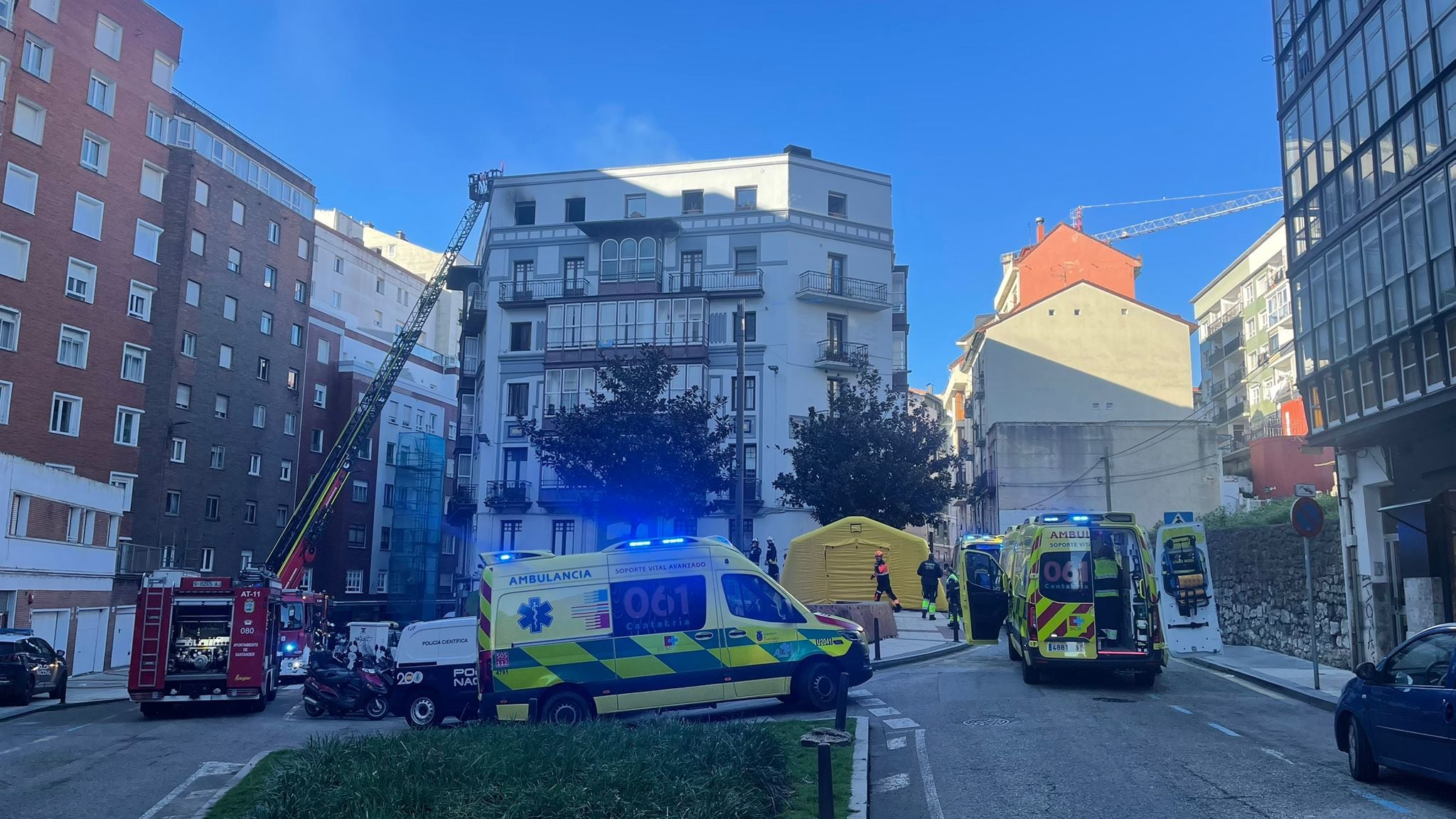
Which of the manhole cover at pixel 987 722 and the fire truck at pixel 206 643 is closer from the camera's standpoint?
the manhole cover at pixel 987 722

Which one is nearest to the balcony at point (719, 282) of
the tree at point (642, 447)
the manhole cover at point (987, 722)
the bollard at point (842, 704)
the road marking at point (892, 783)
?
the tree at point (642, 447)

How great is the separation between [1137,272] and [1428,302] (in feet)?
172

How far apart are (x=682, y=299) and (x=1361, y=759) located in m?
40.3

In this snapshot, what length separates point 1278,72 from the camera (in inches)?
890

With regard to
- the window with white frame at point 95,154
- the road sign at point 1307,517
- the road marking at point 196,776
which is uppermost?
the window with white frame at point 95,154

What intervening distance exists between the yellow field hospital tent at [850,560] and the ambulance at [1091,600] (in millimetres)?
16263

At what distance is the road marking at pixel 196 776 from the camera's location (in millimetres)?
9791

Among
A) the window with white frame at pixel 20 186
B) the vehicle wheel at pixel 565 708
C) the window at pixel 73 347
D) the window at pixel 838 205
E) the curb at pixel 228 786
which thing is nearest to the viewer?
the curb at pixel 228 786

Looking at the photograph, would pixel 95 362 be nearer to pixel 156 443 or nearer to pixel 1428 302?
pixel 156 443

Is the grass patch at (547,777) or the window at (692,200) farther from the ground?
the window at (692,200)

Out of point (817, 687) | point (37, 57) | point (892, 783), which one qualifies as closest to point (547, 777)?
point (892, 783)

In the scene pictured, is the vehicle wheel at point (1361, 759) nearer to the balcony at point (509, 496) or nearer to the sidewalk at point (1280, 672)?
the sidewalk at point (1280, 672)

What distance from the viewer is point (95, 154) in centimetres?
4031

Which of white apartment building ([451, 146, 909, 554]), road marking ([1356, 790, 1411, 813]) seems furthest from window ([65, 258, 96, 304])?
road marking ([1356, 790, 1411, 813])
